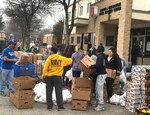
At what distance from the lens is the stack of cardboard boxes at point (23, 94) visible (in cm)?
872

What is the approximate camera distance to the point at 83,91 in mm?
9070

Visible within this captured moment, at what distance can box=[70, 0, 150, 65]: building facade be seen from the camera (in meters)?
19.0

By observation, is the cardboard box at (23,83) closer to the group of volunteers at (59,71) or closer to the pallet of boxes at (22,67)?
the group of volunteers at (59,71)

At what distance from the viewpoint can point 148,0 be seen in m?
20.3

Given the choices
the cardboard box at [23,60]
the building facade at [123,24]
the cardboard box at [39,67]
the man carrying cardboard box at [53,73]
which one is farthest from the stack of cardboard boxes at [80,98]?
the building facade at [123,24]

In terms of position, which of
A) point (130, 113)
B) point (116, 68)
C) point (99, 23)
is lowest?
point (130, 113)

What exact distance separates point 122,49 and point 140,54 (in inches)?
123

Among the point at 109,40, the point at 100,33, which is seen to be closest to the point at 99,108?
the point at 100,33

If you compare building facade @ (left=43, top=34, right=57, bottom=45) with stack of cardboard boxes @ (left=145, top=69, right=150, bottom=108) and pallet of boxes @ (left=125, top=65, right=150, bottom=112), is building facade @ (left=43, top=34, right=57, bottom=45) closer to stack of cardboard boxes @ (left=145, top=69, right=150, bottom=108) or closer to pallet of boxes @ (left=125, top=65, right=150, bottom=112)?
pallet of boxes @ (left=125, top=65, right=150, bottom=112)

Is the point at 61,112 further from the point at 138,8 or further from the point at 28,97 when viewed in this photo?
the point at 138,8

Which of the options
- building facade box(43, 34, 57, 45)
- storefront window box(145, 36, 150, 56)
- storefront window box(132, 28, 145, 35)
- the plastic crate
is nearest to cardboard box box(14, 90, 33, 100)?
the plastic crate

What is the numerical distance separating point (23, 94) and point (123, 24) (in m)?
11.6

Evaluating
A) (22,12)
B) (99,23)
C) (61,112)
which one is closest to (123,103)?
(61,112)

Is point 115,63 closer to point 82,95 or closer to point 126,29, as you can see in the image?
point 82,95
